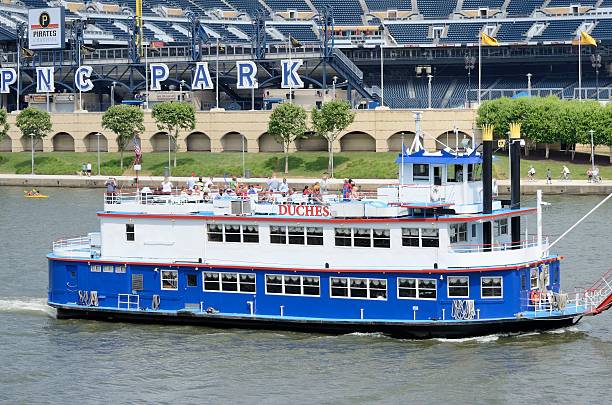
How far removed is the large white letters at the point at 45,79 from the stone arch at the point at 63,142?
6440mm

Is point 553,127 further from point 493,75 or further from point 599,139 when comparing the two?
point 493,75

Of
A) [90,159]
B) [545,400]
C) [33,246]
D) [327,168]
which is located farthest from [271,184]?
[90,159]

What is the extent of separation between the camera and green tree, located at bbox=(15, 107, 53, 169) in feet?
431

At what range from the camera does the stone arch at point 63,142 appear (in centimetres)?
13688

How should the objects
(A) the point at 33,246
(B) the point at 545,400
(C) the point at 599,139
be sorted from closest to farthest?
(B) the point at 545,400
(A) the point at 33,246
(C) the point at 599,139

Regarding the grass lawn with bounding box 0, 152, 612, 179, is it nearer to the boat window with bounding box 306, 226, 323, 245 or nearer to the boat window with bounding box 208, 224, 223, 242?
the boat window with bounding box 208, 224, 223, 242

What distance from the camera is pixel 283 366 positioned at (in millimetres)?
44562

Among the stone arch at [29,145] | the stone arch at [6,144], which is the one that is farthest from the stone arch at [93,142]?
the stone arch at [6,144]

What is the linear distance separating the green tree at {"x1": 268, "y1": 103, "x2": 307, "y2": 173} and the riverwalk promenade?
24.7 feet

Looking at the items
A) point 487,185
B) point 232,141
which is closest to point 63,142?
point 232,141

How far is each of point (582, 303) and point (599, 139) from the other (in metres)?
65.2

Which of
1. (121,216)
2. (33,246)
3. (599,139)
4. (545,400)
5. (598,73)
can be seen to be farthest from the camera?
(598,73)

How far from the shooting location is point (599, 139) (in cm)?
11400

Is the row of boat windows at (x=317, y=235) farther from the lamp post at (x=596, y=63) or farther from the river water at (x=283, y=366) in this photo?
the lamp post at (x=596, y=63)
